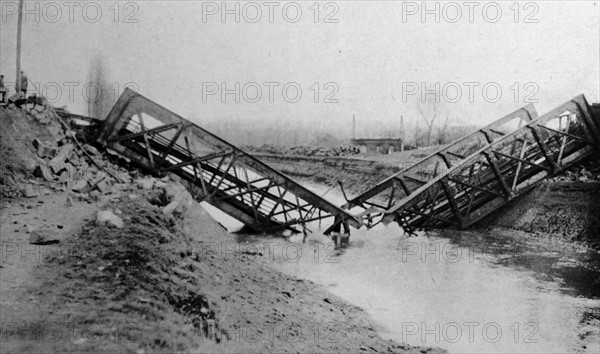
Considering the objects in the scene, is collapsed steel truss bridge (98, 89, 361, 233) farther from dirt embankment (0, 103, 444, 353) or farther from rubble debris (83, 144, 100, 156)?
dirt embankment (0, 103, 444, 353)

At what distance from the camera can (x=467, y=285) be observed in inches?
285

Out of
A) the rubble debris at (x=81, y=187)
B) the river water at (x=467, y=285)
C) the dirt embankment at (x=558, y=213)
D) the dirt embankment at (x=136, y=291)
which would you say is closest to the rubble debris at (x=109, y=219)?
the dirt embankment at (x=136, y=291)

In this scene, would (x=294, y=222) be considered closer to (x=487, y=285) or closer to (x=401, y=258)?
(x=401, y=258)

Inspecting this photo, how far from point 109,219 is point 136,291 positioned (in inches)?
61.9

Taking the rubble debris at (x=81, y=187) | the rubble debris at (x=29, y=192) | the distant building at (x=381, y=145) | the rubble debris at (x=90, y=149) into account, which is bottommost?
the rubble debris at (x=29, y=192)

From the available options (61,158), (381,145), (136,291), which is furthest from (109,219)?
(381,145)

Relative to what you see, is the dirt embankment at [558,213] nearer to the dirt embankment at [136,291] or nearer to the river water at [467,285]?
the river water at [467,285]

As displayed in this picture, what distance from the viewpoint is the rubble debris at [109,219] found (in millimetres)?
5504

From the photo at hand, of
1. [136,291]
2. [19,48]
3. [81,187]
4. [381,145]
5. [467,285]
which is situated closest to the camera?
[136,291]

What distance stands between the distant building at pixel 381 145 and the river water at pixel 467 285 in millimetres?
25560

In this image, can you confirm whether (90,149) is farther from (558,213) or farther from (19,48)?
(558,213)

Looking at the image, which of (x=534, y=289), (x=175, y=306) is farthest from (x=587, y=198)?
(x=175, y=306)

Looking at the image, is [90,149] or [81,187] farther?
[90,149]

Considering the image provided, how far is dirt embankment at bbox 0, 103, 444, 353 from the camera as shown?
3.86 m
